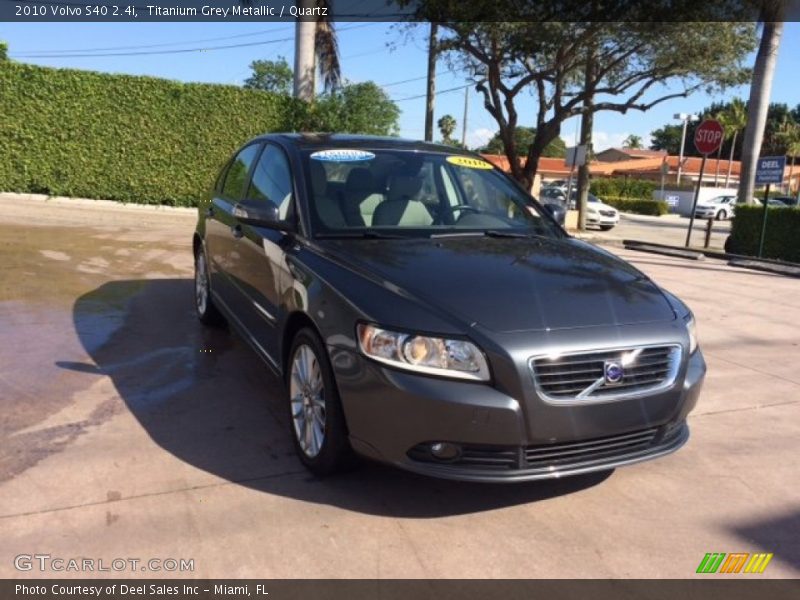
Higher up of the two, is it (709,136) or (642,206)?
(709,136)

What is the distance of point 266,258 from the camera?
423 centimetres

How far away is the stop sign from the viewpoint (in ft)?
48.2

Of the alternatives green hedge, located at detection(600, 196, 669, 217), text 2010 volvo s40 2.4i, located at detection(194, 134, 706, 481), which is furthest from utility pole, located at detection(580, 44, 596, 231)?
green hedge, located at detection(600, 196, 669, 217)

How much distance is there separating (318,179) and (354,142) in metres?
0.62

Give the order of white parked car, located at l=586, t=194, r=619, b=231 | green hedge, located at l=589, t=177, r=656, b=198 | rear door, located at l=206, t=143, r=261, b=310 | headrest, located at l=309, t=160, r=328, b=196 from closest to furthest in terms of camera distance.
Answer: headrest, located at l=309, t=160, r=328, b=196
rear door, located at l=206, t=143, r=261, b=310
white parked car, located at l=586, t=194, r=619, b=231
green hedge, located at l=589, t=177, r=656, b=198

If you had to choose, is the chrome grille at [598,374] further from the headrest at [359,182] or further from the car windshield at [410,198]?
the headrest at [359,182]

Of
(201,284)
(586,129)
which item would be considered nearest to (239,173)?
(201,284)

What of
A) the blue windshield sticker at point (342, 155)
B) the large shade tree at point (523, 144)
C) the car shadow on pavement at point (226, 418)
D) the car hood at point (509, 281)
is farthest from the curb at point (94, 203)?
the large shade tree at point (523, 144)

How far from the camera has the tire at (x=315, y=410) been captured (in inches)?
126

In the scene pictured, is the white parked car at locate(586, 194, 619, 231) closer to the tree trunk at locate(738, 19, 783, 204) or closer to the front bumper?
the tree trunk at locate(738, 19, 783, 204)

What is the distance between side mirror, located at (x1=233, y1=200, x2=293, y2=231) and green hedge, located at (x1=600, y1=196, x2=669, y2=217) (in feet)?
137

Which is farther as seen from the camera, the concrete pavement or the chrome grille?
the concrete pavement

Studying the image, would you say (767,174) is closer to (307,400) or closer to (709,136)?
(709,136)

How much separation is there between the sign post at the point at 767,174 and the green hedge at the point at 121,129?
9.85 meters
